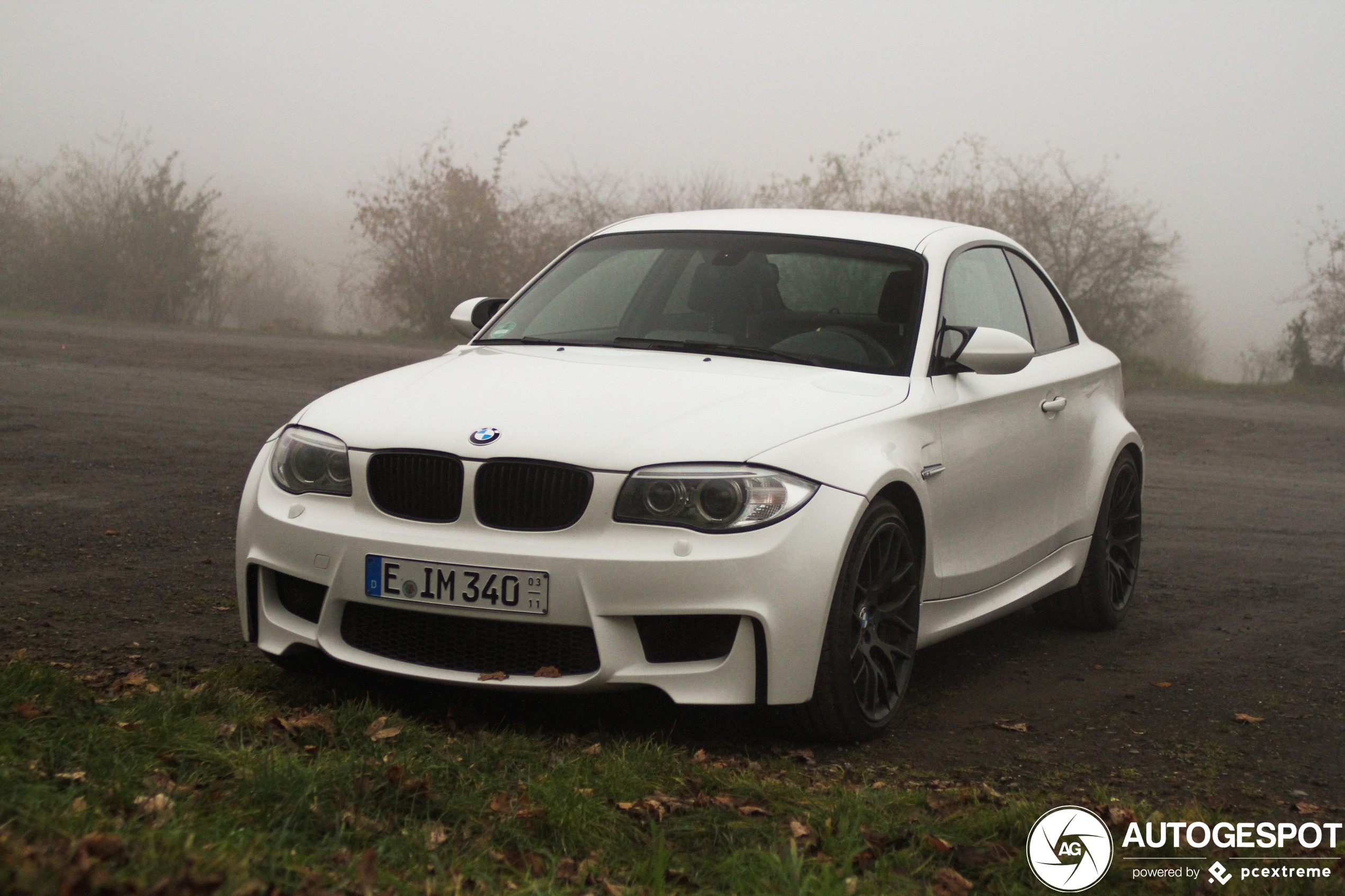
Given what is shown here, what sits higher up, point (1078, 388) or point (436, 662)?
point (1078, 388)

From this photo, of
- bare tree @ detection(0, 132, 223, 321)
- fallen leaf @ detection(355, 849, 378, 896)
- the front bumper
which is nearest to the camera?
fallen leaf @ detection(355, 849, 378, 896)

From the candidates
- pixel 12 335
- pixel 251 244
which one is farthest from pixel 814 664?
pixel 251 244

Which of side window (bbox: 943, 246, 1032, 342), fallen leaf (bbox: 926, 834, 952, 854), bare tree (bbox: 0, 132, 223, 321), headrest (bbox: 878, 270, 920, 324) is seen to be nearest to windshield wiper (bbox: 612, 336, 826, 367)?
headrest (bbox: 878, 270, 920, 324)

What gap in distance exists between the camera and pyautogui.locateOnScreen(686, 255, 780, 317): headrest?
556cm

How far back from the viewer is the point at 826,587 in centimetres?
421

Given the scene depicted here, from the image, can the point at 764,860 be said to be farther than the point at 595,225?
No

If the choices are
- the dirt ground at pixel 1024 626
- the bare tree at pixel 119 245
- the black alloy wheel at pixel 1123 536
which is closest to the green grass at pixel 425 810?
the dirt ground at pixel 1024 626

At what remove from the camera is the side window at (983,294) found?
5637mm

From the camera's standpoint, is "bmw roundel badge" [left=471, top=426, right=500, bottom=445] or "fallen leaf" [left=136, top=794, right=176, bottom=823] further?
"bmw roundel badge" [left=471, top=426, right=500, bottom=445]

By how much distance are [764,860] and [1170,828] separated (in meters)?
1.15

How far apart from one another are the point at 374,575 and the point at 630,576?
0.76 metres

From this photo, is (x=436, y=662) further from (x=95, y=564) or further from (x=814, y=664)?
(x=95, y=564)

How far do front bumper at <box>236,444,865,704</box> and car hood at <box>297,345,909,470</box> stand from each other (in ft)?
0.41

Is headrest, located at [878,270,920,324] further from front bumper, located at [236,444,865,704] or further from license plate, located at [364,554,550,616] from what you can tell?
license plate, located at [364,554,550,616]
